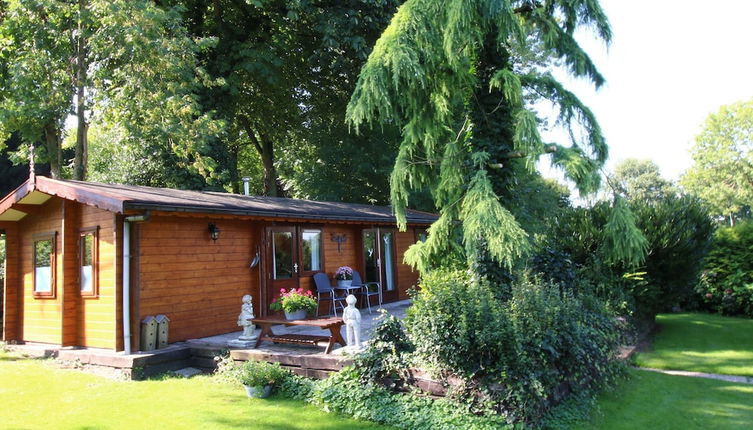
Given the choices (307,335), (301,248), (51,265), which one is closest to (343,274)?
(301,248)

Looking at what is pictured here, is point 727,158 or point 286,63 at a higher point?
point 286,63

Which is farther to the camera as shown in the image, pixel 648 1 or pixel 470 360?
pixel 648 1

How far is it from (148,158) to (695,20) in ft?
50.1

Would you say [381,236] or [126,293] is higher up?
[381,236]

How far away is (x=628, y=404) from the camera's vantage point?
586 centimetres

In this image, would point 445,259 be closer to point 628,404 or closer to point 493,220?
point 493,220

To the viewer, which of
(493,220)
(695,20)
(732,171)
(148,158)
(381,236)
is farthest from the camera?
(732,171)

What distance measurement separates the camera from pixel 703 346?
29.2 ft

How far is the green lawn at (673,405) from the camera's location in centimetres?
523

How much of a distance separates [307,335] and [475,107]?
395 centimetres

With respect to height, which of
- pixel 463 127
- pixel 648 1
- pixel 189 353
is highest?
pixel 648 1

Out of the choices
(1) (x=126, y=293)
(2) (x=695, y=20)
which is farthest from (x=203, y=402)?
(2) (x=695, y=20)

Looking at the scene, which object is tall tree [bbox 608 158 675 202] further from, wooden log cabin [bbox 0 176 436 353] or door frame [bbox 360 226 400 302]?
wooden log cabin [bbox 0 176 436 353]

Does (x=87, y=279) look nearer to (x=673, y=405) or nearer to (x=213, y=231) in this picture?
(x=213, y=231)
